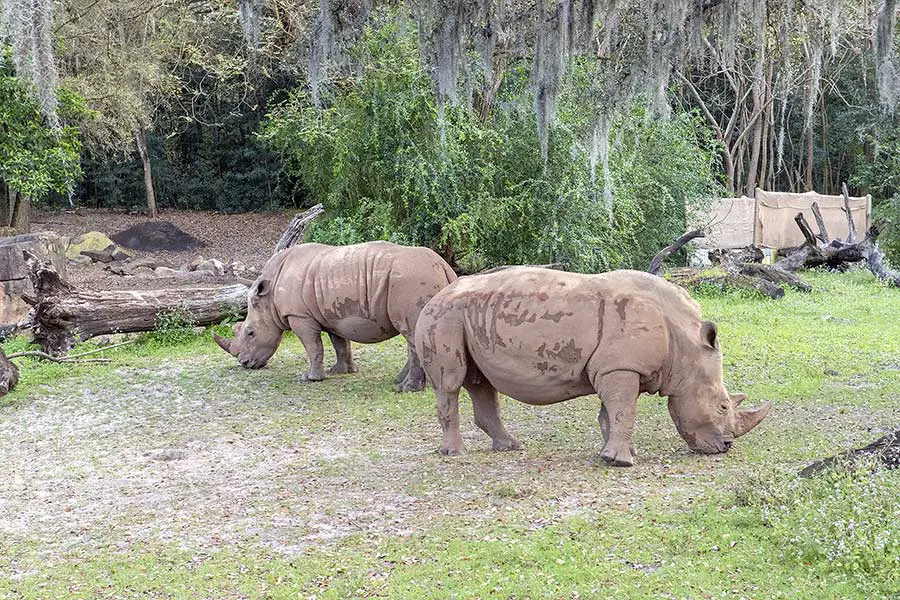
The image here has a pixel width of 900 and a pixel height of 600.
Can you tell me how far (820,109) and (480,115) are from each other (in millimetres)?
22706

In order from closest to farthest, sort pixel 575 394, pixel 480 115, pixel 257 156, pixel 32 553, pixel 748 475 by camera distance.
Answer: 1. pixel 32 553
2. pixel 748 475
3. pixel 575 394
4. pixel 480 115
5. pixel 257 156

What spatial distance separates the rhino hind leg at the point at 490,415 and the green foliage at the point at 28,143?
16.1 meters

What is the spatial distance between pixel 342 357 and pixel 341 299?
131cm

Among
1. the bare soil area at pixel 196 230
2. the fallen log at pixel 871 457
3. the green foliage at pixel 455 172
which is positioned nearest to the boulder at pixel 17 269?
the green foliage at pixel 455 172

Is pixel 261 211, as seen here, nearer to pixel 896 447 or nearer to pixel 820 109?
pixel 820 109

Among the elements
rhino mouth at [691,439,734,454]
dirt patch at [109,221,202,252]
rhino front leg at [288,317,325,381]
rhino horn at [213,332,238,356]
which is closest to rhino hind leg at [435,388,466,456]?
rhino mouth at [691,439,734,454]

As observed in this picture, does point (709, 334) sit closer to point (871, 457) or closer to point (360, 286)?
point (871, 457)

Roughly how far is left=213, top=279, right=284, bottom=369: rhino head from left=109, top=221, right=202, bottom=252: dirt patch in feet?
58.1

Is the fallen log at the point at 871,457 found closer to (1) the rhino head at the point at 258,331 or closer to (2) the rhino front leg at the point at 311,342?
(2) the rhino front leg at the point at 311,342

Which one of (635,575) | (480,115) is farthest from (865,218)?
(635,575)

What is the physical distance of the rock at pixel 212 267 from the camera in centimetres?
2304

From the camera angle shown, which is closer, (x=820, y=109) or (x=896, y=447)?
(x=896, y=447)

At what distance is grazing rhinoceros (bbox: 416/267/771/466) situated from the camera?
723 cm

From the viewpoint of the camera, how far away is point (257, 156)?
36.4 m
